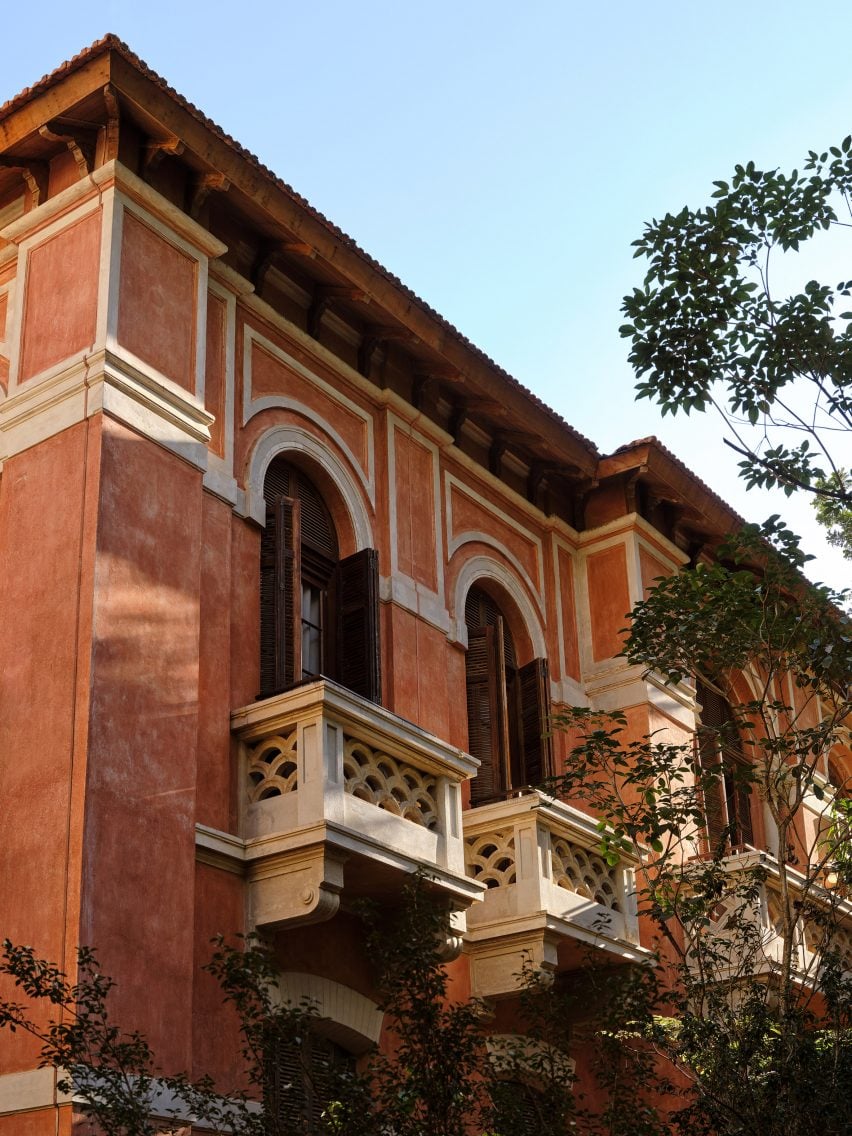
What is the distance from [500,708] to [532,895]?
2125mm

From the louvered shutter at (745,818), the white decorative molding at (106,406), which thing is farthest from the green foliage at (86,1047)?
the louvered shutter at (745,818)

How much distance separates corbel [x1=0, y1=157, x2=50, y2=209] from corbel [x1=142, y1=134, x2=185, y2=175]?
816 millimetres

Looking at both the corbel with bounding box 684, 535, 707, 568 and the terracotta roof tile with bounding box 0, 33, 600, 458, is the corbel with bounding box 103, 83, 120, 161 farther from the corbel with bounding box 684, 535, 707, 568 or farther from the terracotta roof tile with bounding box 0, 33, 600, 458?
the corbel with bounding box 684, 535, 707, 568

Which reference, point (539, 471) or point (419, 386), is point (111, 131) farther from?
point (539, 471)

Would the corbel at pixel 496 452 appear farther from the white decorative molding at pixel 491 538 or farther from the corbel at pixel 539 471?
the corbel at pixel 539 471

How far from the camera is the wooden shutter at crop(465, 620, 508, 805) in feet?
48.8

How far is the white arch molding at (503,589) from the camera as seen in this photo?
15414 mm

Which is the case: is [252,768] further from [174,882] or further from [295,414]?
[295,414]

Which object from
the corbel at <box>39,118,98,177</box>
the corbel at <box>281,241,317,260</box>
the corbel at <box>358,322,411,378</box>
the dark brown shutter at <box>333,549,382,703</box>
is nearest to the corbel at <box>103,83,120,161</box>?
the corbel at <box>39,118,98,177</box>

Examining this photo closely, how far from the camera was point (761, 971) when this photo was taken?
1592 centimetres

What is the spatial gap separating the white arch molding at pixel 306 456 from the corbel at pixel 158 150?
2.25m

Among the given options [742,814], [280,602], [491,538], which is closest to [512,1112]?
[280,602]

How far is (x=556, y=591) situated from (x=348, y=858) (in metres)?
6.32

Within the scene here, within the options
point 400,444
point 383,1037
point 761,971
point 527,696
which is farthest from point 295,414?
point 761,971
